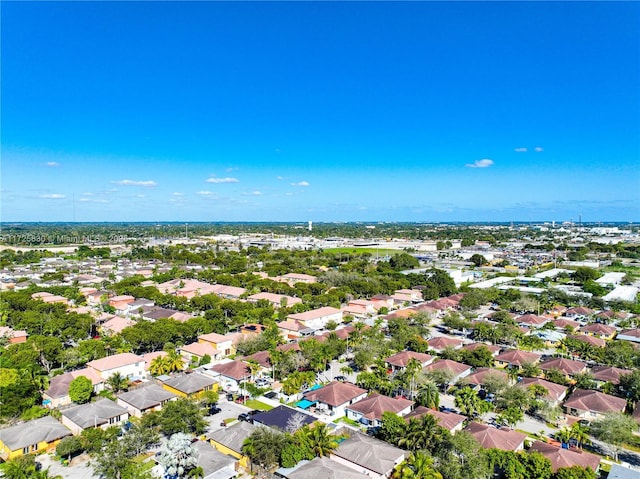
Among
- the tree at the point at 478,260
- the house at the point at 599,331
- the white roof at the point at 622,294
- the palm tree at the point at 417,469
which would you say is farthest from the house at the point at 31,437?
the tree at the point at 478,260

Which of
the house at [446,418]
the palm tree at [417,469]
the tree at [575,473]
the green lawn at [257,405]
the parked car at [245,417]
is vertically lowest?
the green lawn at [257,405]

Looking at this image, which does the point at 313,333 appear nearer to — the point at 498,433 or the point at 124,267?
the point at 498,433

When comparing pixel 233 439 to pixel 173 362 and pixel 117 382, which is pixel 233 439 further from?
pixel 173 362

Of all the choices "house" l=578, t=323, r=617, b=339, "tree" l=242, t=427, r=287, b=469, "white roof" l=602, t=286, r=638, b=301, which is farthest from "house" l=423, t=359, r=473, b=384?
"white roof" l=602, t=286, r=638, b=301

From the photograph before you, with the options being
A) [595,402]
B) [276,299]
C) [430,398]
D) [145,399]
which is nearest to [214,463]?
[145,399]

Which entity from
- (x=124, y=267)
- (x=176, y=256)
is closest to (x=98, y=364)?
(x=124, y=267)

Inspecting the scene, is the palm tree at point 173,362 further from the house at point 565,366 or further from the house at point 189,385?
the house at point 565,366

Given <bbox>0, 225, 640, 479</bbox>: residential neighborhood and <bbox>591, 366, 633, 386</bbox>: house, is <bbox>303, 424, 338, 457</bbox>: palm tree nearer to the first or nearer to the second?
<bbox>0, 225, 640, 479</bbox>: residential neighborhood
